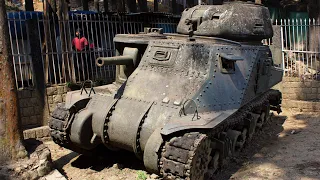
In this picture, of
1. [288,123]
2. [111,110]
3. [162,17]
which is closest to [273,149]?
[288,123]

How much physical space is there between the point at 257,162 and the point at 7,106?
173 inches

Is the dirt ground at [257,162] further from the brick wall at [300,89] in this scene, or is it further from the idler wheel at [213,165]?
the brick wall at [300,89]

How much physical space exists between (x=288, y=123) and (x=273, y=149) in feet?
7.79

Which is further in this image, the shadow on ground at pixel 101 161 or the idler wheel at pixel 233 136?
the shadow on ground at pixel 101 161

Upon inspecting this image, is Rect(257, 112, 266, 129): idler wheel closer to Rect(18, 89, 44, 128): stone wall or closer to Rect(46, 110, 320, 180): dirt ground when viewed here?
Rect(46, 110, 320, 180): dirt ground

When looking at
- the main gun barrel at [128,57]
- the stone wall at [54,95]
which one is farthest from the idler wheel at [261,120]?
the stone wall at [54,95]

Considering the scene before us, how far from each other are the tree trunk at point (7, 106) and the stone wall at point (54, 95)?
3.23 meters

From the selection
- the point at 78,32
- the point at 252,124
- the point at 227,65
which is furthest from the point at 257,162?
the point at 78,32

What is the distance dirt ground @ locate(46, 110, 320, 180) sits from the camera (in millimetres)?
6285

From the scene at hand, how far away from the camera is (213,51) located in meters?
6.35

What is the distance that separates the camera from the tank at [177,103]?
17.3 ft

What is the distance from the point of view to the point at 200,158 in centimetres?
522

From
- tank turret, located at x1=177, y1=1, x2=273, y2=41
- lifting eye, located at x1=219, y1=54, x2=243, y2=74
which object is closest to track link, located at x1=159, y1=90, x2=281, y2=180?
lifting eye, located at x1=219, y1=54, x2=243, y2=74

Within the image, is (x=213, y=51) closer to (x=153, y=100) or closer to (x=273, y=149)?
(x=153, y=100)
